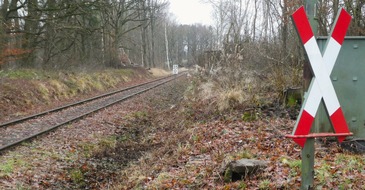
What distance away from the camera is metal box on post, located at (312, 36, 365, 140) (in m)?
3.39

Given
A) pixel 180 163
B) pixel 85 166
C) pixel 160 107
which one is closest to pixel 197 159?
pixel 180 163

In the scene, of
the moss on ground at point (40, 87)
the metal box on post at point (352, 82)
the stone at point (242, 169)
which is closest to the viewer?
the metal box on post at point (352, 82)

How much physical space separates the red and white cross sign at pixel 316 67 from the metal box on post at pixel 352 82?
0.56 meters

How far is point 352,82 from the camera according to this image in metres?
3.43

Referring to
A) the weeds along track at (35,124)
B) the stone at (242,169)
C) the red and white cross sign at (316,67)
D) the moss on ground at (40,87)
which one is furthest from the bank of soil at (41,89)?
the red and white cross sign at (316,67)

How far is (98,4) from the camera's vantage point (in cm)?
2075

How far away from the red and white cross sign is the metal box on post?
21.9 inches

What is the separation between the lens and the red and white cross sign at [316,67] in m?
2.79

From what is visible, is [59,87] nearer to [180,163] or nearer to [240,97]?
[240,97]

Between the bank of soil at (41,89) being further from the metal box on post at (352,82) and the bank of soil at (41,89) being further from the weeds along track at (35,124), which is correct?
the metal box on post at (352,82)

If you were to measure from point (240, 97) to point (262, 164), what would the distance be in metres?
5.27

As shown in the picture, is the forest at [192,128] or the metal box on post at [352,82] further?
the forest at [192,128]

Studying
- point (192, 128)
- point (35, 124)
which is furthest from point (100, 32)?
point (192, 128)

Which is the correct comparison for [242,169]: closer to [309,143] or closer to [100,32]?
[309,143]
